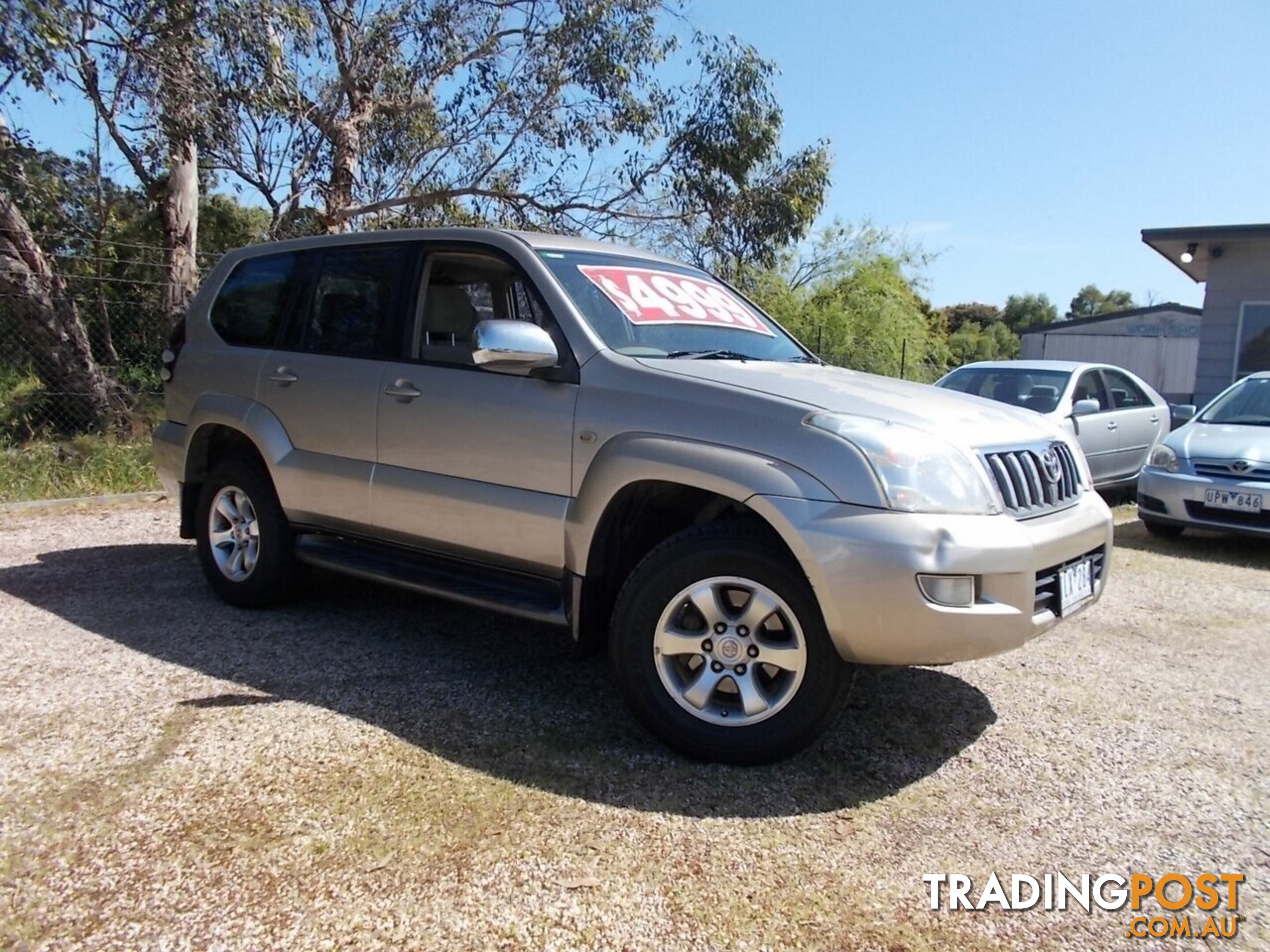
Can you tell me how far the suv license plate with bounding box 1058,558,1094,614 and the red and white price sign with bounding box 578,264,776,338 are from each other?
1696 mm

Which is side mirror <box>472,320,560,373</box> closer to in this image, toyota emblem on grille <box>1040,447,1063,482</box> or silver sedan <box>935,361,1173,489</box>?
toyota emblem on grille <box>1040,447,1063,482</box>

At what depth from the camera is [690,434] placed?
316cm

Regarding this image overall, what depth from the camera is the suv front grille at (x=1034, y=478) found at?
3.13m

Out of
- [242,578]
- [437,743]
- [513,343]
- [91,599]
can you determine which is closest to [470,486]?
[513,343]

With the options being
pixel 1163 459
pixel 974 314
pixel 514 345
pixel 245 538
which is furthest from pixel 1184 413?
pixel 974 314

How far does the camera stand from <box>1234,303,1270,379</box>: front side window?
12898mm

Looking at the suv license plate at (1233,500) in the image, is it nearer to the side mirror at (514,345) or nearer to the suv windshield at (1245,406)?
the suv windshield at (1245,406)

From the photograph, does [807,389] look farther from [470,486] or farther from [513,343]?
[470,486]

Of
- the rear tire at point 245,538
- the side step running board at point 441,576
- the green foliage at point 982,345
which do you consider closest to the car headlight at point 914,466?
the side step running board at point 441,576

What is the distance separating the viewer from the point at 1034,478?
3291 mm

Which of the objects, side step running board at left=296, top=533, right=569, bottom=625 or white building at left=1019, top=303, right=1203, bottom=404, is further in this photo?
white building at left=1019, top=303, right=1203, bottom=404

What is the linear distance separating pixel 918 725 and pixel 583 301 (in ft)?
6.88

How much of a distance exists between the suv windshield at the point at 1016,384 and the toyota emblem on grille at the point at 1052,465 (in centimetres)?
521

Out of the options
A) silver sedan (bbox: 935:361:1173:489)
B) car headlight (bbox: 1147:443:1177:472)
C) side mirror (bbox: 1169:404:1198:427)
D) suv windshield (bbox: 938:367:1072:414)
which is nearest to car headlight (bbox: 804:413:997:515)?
car headlight (bbox: 1147:443:1177:472)
